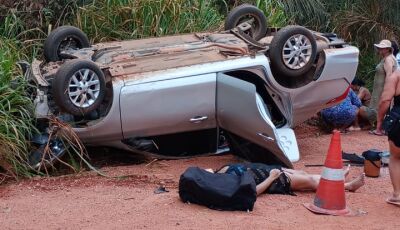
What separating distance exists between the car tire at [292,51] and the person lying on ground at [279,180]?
168cm

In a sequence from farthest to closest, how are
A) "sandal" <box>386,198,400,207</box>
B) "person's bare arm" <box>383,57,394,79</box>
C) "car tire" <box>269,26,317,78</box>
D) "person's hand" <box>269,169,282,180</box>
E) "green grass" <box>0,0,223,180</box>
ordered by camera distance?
"person's bare arm" <box>383,57,394,79</box>
"green grass" <box>0,0,223,180</box>
"car tire" <box>269,26,317,78</box>
"person's hand" <box>269,169,282,180</box>
"sandal" <box>386,198,400,207</box>

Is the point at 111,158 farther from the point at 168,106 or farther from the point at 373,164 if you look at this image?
the point at 373,164

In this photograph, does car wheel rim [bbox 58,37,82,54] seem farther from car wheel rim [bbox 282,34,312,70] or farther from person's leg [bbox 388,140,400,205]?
person's leg [bbox 388,140,400,205]

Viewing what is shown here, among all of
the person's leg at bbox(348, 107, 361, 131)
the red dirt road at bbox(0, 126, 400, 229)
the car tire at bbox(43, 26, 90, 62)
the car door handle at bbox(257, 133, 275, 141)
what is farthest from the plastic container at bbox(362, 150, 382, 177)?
the car tire at bbox(43, 26, 90, 62)

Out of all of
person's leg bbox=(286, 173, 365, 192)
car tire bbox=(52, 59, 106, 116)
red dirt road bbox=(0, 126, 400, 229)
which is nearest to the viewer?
red dirt road bbox=(0, 126, 400, 229)

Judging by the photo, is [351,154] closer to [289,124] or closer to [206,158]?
[289,124]

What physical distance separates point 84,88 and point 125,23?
3.72 metres

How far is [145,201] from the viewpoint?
6.68 meters

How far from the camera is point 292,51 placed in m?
8.68

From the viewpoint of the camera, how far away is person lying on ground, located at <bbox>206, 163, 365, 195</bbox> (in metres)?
7.05

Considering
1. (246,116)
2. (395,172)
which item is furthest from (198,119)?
(395,172)

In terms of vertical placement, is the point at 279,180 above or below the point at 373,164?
above

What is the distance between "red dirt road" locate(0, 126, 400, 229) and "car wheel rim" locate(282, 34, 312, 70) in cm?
163

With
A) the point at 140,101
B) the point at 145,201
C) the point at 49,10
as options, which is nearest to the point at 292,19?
the point at 49,10
